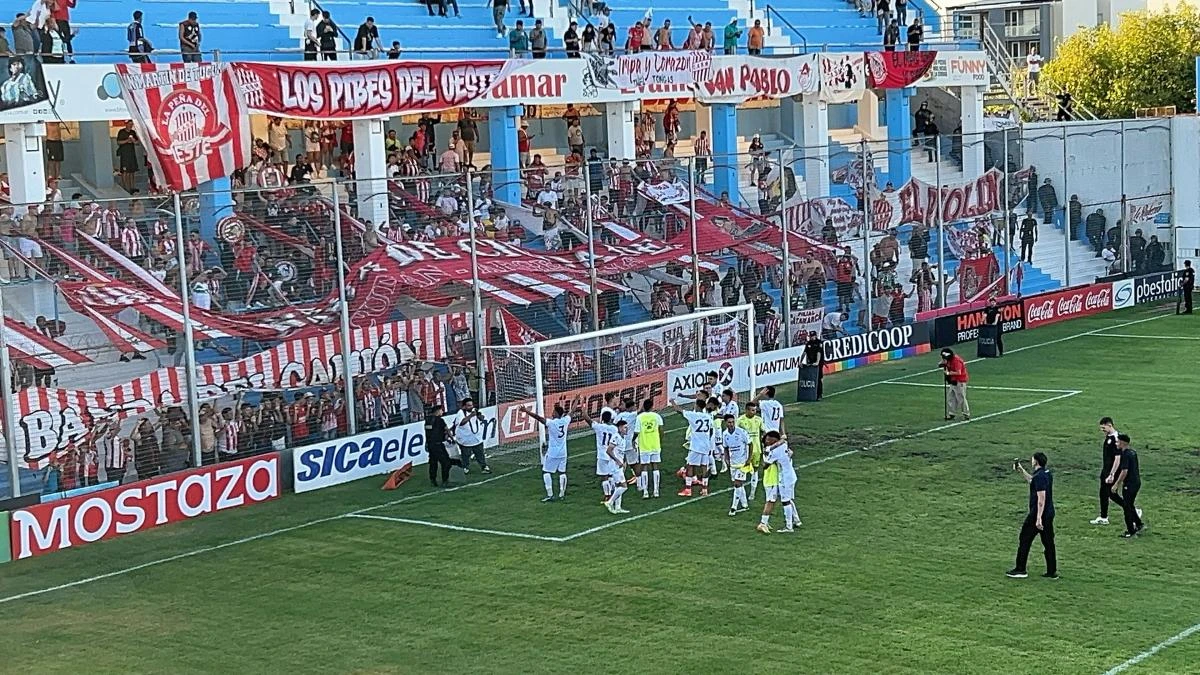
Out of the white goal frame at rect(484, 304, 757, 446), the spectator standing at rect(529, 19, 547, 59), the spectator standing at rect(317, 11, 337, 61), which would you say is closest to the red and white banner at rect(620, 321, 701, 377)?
the white goal frame at rect(484, 304, 757, 446)

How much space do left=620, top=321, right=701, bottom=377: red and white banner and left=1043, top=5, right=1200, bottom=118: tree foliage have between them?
42546mm

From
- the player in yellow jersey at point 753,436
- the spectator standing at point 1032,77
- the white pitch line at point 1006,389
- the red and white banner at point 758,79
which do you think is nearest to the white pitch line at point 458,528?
the player in yellow jersey at point 753,436

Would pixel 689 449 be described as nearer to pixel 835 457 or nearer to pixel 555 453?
pixel 555 453

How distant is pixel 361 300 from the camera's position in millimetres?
28812

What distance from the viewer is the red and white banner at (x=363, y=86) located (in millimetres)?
31875

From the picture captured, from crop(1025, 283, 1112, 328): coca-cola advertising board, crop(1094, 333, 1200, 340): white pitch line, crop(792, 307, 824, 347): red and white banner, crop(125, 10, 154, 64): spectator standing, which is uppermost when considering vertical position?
crop(125, 10, 154, 64): spectator standing

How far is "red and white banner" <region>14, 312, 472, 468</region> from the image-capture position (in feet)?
78.6

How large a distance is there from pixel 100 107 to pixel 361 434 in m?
7.72

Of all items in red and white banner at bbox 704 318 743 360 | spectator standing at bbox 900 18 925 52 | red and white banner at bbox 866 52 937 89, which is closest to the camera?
red and white banner at bbox 704 318 743 360

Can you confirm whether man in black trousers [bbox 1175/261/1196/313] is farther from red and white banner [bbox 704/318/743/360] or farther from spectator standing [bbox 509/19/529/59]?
spectator standing [bbox 509/19/529/59]

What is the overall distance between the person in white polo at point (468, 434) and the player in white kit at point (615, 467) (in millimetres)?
3528

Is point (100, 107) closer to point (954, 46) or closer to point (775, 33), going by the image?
point (775, 33)

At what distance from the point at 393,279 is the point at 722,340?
746 centimetres

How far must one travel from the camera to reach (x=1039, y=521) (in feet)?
62.5
